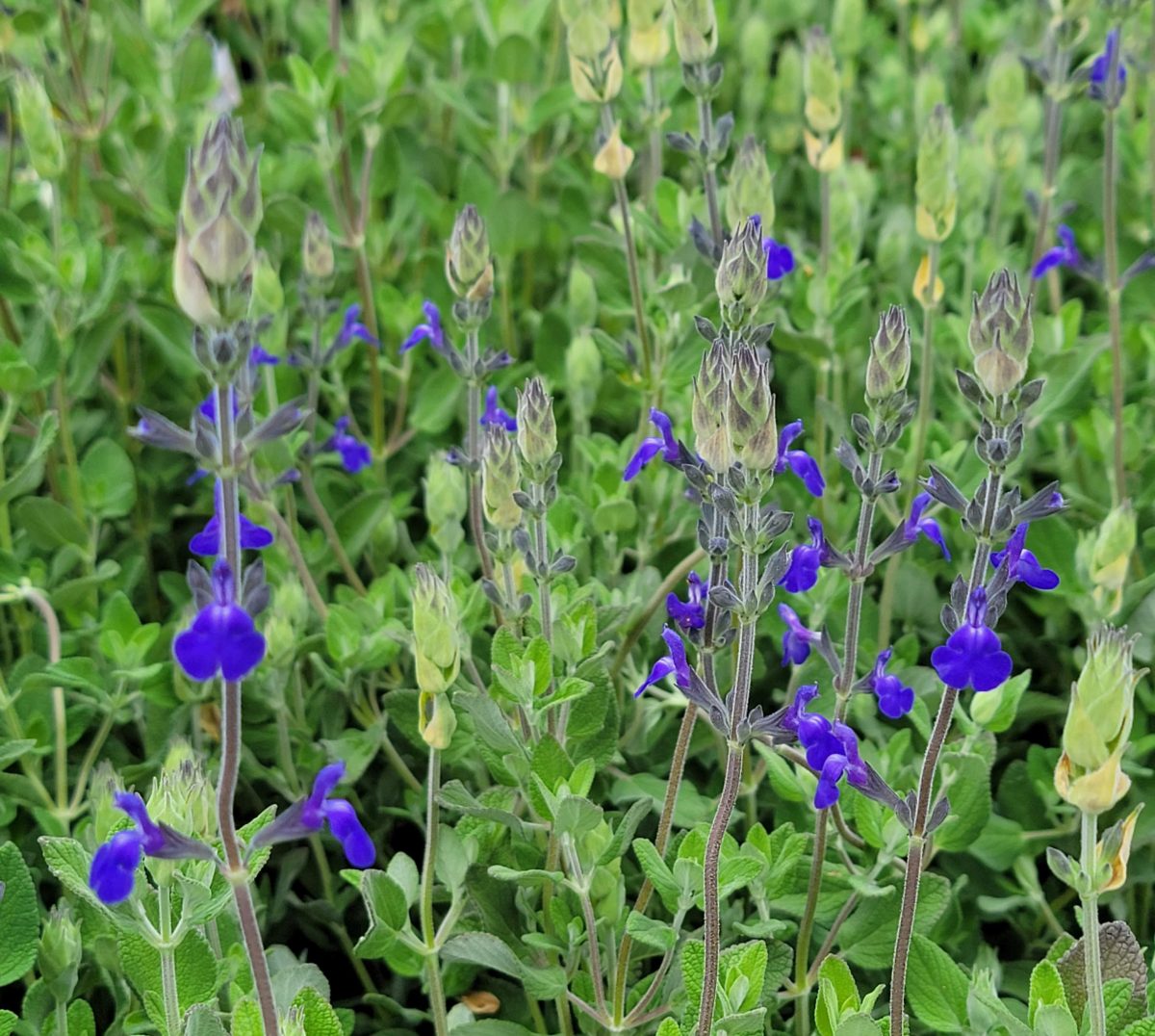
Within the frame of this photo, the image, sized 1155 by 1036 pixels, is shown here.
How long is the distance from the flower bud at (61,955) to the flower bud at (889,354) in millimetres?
973

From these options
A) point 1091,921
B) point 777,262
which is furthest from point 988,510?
point 777,262

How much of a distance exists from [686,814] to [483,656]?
1.18ft

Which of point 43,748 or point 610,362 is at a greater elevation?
point 610,362

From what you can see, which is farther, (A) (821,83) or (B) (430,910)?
(A) (821,83)

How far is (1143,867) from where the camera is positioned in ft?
5.94

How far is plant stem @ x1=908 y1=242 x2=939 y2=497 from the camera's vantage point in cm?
194

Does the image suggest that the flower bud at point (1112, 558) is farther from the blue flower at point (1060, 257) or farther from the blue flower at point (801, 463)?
the blue flower at point (1060, 257)

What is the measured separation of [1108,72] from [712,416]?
132cm

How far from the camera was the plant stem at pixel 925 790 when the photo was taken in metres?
1.19

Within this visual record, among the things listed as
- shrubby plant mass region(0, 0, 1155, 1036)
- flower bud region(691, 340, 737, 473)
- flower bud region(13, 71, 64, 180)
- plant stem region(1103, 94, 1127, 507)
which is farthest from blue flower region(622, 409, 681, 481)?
flower bud region(13, 71, 64, 180)

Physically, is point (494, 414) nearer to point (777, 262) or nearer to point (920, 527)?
point (777, 262)

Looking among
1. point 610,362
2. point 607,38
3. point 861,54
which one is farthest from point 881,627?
point 861,54

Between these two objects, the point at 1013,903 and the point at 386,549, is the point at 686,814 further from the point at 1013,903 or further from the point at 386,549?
the point at 386,549

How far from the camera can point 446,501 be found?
6.12 feet
